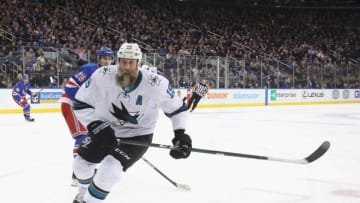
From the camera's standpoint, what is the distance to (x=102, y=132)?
3010 millimetres

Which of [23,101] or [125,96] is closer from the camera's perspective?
[125,96]

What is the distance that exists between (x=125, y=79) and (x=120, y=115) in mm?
262

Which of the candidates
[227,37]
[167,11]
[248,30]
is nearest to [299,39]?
[248,30]

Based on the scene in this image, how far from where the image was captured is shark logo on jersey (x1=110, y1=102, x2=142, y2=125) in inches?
121

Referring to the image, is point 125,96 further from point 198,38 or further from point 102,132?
point 198,38

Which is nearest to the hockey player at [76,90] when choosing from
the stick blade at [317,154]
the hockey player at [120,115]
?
the hockey player at [120,115]

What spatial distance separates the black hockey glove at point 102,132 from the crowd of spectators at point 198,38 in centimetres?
1049

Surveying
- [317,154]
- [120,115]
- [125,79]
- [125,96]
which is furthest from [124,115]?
[317,154]

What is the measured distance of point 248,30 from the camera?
1007 inches

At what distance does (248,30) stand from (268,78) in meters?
7.52

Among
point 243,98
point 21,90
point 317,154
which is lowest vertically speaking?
point 243,98

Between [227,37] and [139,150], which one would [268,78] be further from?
[139,150]

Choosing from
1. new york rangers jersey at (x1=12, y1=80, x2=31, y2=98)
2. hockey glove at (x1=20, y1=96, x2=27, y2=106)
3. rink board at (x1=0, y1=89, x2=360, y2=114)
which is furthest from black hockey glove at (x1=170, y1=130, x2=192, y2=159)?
rink board at (x1=0, y1=89, x2=360, y2=114)

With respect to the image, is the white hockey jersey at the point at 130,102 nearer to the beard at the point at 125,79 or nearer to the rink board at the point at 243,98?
the beard at the point at 125,79
